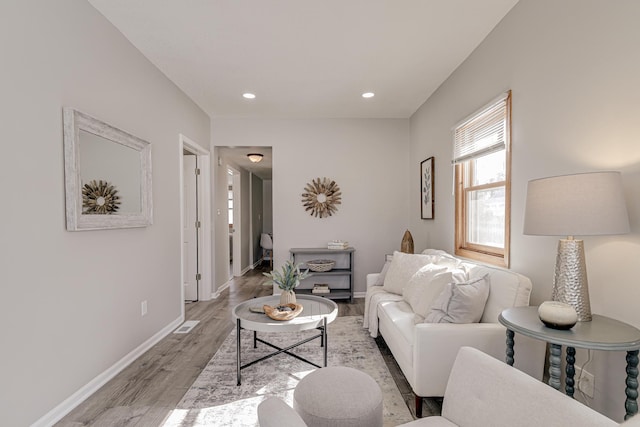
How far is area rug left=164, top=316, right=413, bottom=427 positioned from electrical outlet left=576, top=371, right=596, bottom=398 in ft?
3.03

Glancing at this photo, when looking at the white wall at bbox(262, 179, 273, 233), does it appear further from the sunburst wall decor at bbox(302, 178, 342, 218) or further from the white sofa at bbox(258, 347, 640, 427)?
the white sofa at bbox(258, 347, 640, 427)

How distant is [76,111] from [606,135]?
297 cm

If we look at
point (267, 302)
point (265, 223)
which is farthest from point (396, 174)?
point (265, 223)

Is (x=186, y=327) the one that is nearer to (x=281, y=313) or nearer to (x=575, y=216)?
(x=281, y=313)

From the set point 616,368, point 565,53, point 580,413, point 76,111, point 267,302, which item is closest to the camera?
point 580,413

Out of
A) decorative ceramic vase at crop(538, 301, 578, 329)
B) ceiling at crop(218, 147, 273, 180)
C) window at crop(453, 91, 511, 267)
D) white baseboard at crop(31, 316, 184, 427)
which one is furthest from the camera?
ceiling at crop(218, 147, 273, 180)

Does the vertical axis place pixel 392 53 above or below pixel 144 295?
above

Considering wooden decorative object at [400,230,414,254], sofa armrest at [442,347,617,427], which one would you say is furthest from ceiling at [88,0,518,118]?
sofa armrest at [442,347,617,427]

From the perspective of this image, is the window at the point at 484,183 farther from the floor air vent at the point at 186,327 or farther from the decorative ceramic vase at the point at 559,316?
the floor air vent at the point at 186,327

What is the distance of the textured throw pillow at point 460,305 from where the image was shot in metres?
2.02

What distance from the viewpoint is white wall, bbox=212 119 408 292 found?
191 inches

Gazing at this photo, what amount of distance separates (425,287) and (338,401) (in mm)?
1232

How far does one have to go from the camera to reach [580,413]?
3.07 ft

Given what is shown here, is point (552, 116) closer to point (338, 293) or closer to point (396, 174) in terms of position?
point (396, 174)
